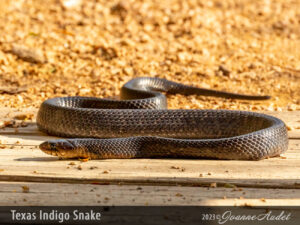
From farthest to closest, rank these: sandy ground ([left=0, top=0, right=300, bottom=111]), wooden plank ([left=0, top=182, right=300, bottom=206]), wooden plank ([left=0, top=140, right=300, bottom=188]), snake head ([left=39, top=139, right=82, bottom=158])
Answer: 1. sandy ground ([left=0, top=0, right=300, bottom=111])
2. snake head ([left=39, top=139, right=82, bottom=158])
3. wooden plank ([left=0, top=140, right=300, bottom=188])
4. wooden plank ([left=0, top=182, right=300, bottom=206])

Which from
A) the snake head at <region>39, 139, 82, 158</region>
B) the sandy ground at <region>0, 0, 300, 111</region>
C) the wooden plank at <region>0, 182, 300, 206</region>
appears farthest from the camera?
the sandy ground at <region>0, 0, 300, 111</region>

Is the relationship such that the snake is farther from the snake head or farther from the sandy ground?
the sandy ground

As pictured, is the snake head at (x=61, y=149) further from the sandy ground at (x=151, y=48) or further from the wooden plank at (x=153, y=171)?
the sandy ground at (x=151, y=48)

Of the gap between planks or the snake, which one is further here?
the snake

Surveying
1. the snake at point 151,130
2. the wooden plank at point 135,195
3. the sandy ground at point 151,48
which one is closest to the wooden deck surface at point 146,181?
the wooden plank at point 135,195

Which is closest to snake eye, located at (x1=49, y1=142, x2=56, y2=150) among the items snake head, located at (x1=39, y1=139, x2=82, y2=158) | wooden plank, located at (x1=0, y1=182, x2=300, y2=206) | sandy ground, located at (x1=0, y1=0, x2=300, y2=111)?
snake head, located at (x1=39, y1=139, x2=82, y2=158)

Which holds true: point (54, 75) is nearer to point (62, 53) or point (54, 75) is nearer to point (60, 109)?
point (62, 53)

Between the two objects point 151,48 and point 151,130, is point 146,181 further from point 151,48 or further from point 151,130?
point 151,48

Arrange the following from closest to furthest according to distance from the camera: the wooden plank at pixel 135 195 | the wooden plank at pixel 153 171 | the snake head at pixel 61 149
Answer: the wooden plank at pixel 135 195 < the wooden plank at pixel 153 171 < the snake head at pixel 61 149
